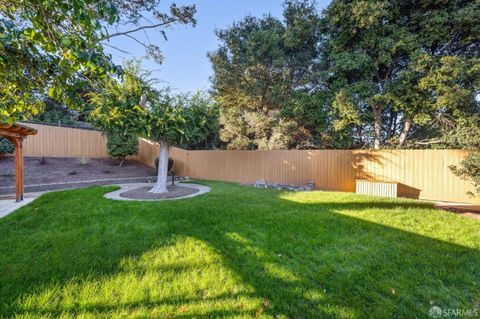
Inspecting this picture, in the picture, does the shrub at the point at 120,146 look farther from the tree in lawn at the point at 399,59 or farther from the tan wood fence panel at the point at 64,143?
the tree in lawn at the point at 399,59

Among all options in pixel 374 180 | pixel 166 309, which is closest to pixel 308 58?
pixel 374 180

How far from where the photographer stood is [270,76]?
37.6 feet

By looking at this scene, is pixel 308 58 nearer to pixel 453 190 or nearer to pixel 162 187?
pixel 453 190

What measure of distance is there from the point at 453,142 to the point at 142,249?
9437mm

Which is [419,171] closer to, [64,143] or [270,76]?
[270,76]

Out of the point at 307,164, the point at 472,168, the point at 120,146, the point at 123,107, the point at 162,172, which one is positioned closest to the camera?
the point at 472,168

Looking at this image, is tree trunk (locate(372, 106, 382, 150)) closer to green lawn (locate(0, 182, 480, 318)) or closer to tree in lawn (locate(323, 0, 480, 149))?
tree in lawn (locate(323, 0, 480, 149))

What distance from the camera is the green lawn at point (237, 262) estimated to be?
2072 millimetres

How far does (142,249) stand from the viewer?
3234 mm

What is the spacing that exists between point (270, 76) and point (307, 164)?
501 cm

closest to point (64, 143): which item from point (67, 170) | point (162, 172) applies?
point (67, 170)

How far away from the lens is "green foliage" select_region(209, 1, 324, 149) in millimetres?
10805

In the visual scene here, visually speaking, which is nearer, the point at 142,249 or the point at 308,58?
the point at 142,249

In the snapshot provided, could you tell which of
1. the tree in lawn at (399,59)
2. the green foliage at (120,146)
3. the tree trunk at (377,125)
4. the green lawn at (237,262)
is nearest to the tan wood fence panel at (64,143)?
the green foliage at (120,146)
